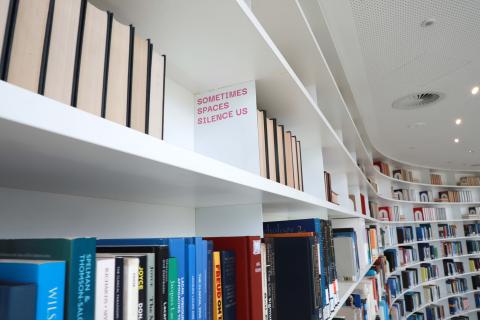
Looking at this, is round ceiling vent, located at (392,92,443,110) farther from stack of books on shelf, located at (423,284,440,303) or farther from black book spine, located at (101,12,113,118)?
stack of books on shelf, located at (423,284,440,303)

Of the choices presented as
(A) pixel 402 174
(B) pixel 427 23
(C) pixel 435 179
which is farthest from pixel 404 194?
(B) pixel 427 23

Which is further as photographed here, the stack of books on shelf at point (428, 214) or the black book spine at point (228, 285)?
the stack of books on shelf at point (428, 214)

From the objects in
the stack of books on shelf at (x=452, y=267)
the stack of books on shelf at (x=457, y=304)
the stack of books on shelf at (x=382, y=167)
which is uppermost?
the stack of books on shelf at (x=382, y=167)

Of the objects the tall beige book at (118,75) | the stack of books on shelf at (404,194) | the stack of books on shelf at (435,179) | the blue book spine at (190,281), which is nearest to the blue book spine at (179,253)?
the blue book spine at (190,281)

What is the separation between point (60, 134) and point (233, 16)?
1.76 ft

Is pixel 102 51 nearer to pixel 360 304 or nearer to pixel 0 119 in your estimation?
pixel 0 119

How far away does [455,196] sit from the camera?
6.46 m

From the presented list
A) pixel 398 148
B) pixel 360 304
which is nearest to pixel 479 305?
pixel 398 148

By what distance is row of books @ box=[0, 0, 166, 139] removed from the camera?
40cm

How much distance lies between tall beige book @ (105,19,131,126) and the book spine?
22 centimetres

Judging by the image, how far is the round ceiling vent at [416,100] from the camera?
3049mm

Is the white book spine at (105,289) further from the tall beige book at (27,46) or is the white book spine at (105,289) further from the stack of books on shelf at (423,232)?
the stack of books on shelf at (423,232)

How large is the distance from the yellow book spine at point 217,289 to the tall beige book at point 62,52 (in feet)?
1.45

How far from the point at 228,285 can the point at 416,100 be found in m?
3.07
